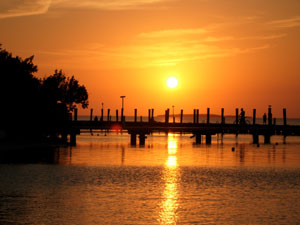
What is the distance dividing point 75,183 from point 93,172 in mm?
10165

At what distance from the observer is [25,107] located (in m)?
90.4

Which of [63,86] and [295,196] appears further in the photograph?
[63,86]

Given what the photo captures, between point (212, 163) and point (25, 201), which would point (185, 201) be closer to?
point (25, 201)

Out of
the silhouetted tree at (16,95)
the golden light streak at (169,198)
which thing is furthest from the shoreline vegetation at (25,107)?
the golden light streak at (169,198)

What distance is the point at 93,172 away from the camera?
5344 centimetres

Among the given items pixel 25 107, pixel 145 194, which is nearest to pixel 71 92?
pixel 25 107

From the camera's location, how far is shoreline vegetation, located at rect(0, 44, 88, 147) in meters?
87.4

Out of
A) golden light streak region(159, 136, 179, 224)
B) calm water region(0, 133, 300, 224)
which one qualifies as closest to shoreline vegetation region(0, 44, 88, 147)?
calm water region(0, 133, 300, 224)

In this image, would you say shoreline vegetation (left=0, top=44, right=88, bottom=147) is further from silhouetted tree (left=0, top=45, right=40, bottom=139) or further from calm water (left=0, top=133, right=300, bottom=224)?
calm water (left=0, top=133, right=300, bottom=224)

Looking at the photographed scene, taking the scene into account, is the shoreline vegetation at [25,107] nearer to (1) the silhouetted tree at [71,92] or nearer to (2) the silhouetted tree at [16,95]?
(2) the silhouetted tree at [16,95]

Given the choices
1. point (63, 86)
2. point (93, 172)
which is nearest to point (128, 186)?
point (93, 172)

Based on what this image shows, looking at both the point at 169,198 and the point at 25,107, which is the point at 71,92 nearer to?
the point at 25,107

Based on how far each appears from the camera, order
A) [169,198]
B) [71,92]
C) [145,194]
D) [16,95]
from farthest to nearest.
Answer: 1. [71,92]
2. [16,95]
3. [145,194]
4. [169,198]

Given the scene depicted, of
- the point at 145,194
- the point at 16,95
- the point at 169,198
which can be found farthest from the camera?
the point at 16,95
